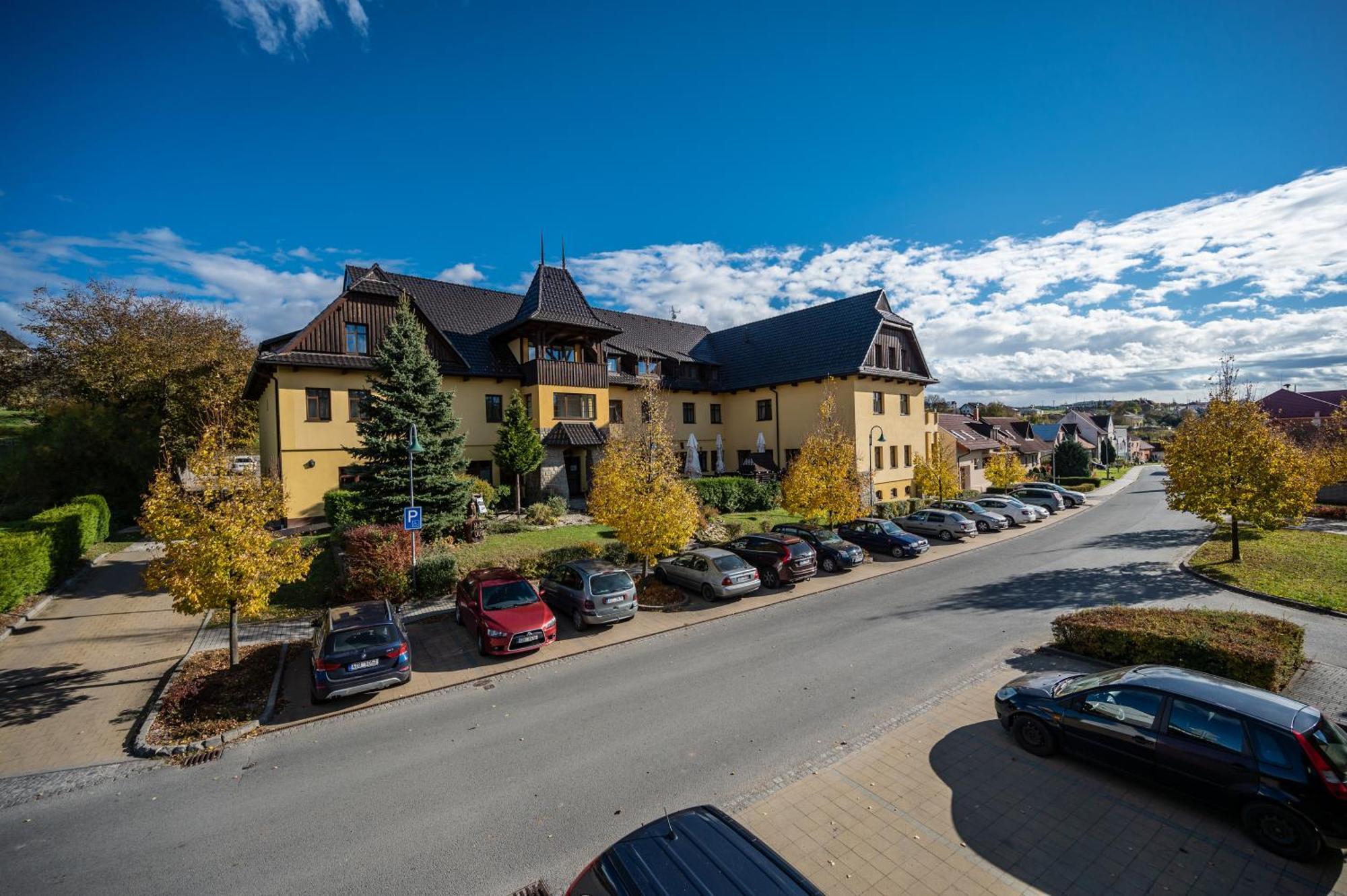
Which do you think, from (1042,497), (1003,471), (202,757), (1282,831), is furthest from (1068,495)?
(202,757)

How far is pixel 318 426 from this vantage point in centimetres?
2381

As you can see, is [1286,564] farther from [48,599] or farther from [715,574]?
[48,599]

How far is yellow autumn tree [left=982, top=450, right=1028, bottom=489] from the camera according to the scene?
38094 mm

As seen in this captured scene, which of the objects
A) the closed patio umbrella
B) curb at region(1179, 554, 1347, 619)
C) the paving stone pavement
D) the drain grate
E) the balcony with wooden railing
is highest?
the balcony with wooden railing

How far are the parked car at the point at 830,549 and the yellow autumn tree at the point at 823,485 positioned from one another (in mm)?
1108

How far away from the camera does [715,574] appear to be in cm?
1611

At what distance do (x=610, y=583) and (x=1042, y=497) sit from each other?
3411cm

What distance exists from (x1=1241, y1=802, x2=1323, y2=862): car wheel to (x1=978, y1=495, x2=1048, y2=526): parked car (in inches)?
1034

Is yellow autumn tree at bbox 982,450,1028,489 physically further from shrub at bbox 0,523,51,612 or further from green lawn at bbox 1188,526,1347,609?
shrub at bbox 0,523,51,612

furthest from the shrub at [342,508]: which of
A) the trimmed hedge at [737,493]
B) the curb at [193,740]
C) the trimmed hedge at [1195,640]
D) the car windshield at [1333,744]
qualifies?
the car windshield at [1333,744]

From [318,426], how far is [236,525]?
49.9ft

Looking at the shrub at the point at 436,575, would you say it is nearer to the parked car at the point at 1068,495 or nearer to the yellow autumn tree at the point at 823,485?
the yellow autumn tree at the point at 823,485

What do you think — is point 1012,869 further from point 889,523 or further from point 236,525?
point 889,523

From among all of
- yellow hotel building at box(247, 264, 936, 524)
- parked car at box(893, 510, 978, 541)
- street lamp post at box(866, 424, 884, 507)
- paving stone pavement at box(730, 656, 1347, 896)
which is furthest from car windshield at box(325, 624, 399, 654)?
street lamp post at box(866, 424, 884, 507)
